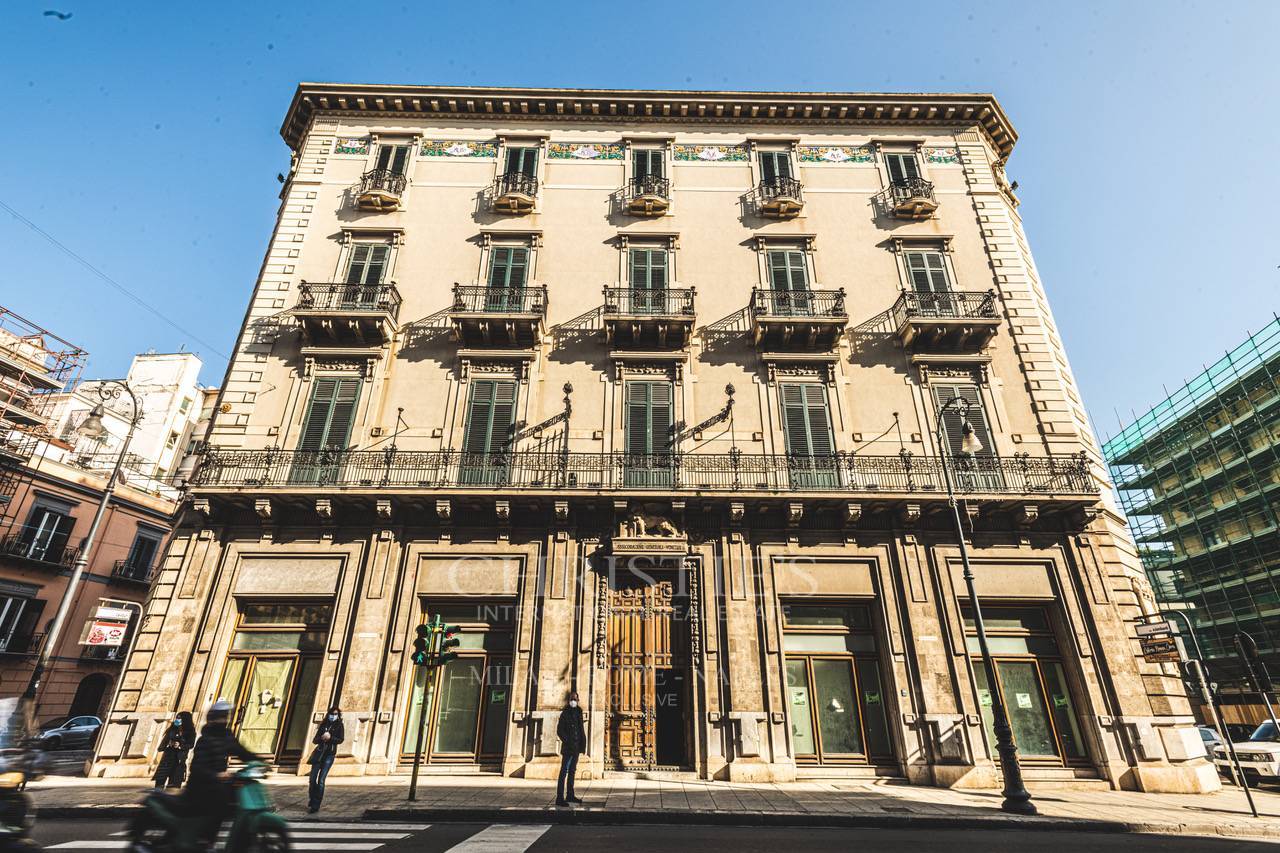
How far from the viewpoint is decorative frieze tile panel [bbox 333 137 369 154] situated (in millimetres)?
21562

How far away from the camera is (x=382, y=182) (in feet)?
67.4

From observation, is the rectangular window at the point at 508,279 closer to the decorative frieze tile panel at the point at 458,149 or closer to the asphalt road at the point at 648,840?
the decorative frieze tile panel at the point at 458,149

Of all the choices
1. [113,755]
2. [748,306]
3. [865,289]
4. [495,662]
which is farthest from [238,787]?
[865,289]

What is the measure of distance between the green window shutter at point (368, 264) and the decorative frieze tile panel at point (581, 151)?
6719mm

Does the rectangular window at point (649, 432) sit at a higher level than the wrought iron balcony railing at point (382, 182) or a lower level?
lower

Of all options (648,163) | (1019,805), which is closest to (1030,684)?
(1019,805)

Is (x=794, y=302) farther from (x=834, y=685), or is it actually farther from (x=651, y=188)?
(x=834, y=685)

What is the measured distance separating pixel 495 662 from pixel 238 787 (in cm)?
904

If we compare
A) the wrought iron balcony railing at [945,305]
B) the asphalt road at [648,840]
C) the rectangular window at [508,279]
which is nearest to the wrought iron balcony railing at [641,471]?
the wrought iron balcony railing at [945,305]

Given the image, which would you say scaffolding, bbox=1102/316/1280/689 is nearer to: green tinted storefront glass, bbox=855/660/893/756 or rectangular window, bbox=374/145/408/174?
green tinted storefront glass, bbox=855/660/893/756

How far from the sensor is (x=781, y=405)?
1736 cm

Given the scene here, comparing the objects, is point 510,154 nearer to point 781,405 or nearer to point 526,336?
point 526,336

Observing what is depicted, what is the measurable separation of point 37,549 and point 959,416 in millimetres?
34558

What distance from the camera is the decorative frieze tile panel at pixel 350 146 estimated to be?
21562mm
